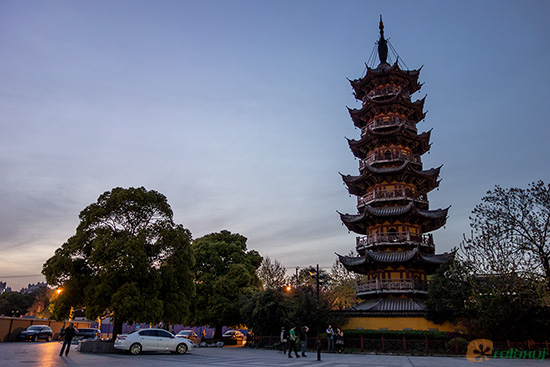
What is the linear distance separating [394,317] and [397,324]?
1.86 ft

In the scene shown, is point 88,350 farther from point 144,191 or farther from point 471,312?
point 471,312

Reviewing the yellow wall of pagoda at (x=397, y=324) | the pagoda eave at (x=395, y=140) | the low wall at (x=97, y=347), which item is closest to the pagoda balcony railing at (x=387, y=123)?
the pagoda eave at (x=395, y=140)

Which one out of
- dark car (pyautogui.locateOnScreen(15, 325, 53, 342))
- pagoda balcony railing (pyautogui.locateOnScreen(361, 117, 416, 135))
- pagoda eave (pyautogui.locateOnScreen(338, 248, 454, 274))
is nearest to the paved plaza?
pagoda eave (pyautogui.locateOnScreen(338, 248, 454, 274))

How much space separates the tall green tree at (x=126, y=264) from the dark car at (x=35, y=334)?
547 inches

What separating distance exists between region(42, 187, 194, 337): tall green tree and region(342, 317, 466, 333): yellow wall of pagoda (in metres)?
14.4

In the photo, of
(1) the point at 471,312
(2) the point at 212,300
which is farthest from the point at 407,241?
(2) the point at 212,300

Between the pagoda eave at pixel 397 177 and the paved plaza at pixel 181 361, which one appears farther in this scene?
the pagoda eave at pixel 397 177

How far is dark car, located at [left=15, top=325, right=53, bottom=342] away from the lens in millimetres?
34088

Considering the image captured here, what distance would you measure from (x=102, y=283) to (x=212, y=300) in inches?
642

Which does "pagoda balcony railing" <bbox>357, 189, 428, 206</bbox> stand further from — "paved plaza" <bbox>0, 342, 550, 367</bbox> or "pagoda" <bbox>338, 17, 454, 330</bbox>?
"paved plaza" <bbox>0, 342, 550, 367</bbox>

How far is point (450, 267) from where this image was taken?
29.8 metres

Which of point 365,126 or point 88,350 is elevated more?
point 365,126

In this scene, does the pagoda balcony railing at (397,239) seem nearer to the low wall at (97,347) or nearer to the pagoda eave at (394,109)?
the pagoda eave at (394,109)

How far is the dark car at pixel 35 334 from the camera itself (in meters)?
34.1
